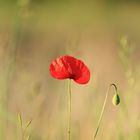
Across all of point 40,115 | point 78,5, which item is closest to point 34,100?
point 40,115

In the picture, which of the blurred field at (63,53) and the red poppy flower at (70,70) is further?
the blurred field at (63,53)

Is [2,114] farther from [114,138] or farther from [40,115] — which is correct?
[114,138]

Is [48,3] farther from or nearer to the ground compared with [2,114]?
farther from the ground

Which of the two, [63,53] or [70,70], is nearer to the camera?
[70,70]

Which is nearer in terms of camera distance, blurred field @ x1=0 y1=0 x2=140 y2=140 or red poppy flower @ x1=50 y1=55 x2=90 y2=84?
red poppy flower @ x1=50 y1=55 x2=90 y2=84
